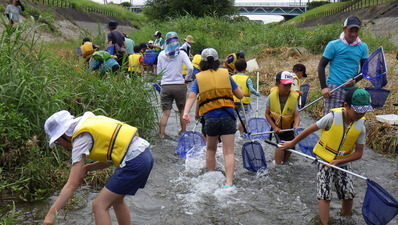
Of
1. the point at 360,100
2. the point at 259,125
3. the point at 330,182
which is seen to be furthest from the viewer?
the point at 259,125

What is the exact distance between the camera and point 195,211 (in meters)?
5.22

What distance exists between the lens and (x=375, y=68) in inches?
228

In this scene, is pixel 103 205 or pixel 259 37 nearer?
pixel 103 205

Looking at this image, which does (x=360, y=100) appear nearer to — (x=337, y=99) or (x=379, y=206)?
(x=379, y=206)

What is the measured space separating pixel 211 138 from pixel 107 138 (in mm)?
2313

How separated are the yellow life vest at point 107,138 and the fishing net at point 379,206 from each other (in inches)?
86.5

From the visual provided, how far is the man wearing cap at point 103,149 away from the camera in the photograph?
3586mm

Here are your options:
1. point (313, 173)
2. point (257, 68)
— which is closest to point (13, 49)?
point (313, 173)

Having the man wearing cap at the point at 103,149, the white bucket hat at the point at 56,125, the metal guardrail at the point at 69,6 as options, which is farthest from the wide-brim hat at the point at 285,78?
the metal guardrail at the point at 69,6

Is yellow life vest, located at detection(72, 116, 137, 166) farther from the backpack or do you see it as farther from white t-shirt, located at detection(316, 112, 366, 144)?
the backpack

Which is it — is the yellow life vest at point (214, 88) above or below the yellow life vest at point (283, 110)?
above

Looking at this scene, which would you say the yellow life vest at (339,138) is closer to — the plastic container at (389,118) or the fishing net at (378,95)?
the fishing net at (378,95)

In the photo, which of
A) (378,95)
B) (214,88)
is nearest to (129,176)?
(214,88)

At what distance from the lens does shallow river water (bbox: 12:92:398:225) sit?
4988mm
